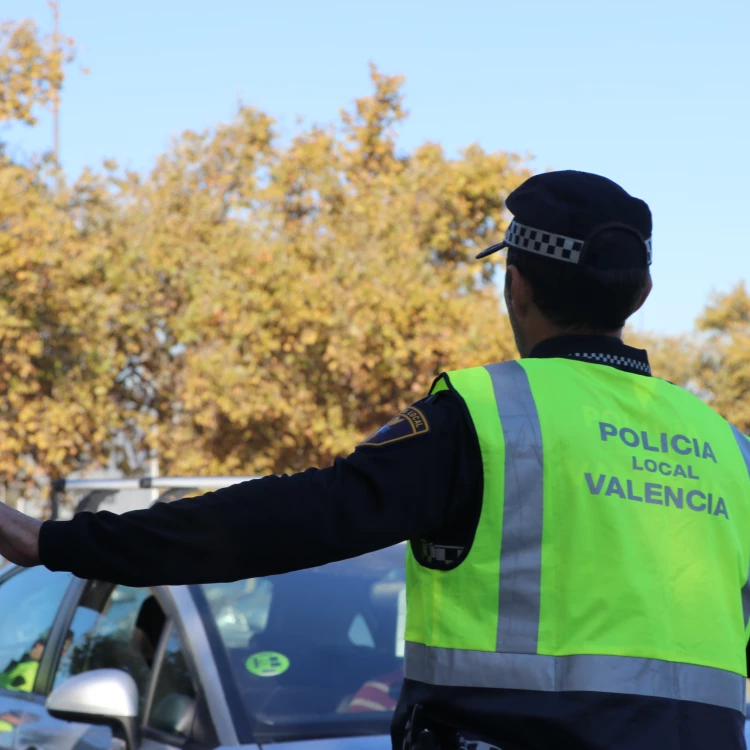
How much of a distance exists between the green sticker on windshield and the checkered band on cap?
171 cm

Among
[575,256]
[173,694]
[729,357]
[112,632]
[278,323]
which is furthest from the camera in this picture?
[729,357]

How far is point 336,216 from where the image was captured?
61.0 ft

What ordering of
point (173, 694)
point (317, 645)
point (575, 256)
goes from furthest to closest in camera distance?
point (317, 645), point (173, 694), point (575, 256)

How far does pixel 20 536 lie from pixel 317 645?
1.85m

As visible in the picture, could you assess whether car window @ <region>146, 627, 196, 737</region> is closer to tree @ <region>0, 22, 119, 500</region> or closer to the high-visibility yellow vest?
the high-visibility yellow vest

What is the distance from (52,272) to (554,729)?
13576 mm

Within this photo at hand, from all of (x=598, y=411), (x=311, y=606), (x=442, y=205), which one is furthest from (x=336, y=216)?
(x=598, y=411)

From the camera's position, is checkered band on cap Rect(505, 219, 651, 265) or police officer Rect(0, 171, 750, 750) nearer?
police officer Rect(0, 171, 750, 750)

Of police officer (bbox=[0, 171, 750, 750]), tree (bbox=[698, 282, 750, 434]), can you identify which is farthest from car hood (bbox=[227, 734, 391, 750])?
tree (bbox=[698, 282, 750, 434])

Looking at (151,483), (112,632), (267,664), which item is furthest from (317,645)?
(151,483)

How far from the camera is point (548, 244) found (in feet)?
6.15

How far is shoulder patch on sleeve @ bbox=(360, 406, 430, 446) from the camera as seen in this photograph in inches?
67.2

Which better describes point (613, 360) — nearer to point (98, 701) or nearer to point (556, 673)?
point (556, 673)

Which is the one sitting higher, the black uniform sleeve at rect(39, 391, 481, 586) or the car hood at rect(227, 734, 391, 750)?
the black uniform sleeve at rect(39, 391, 481, 586)
